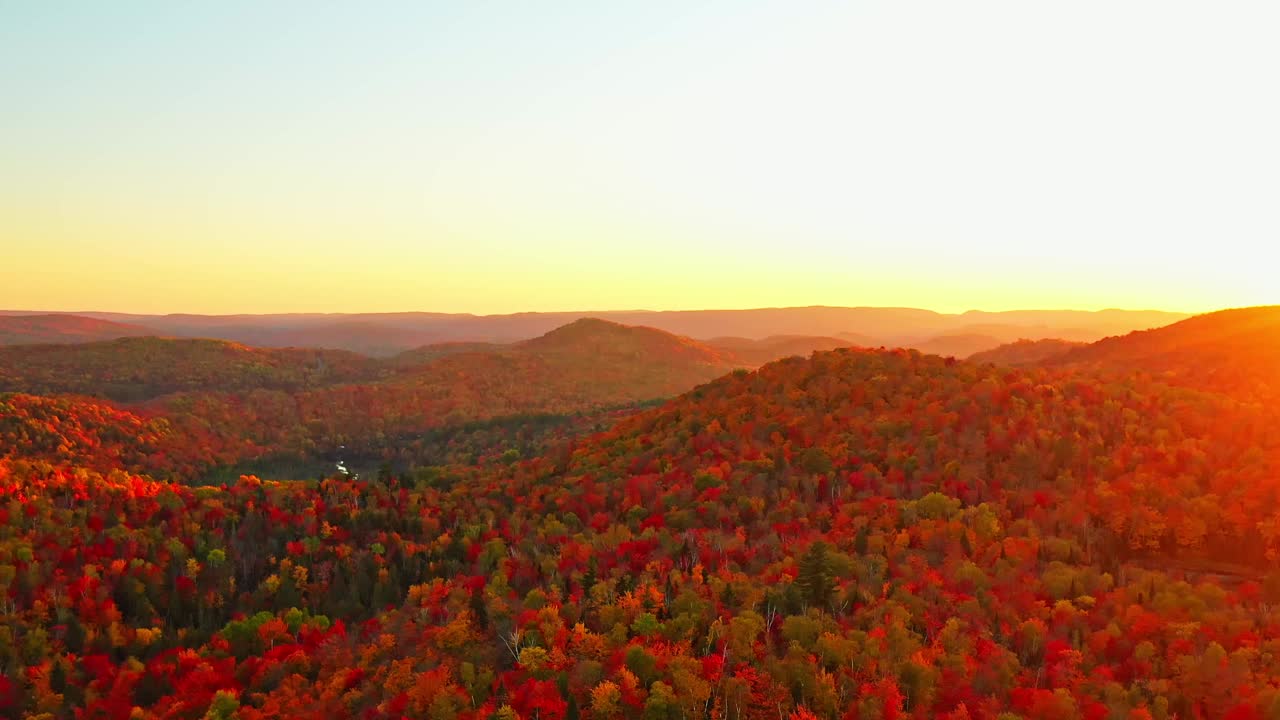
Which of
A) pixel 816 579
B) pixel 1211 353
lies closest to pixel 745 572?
pixel 816 579

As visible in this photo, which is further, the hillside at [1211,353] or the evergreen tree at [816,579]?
the hillside at [1211,353]

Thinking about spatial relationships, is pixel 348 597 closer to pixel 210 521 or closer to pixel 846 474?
pixel 210 521

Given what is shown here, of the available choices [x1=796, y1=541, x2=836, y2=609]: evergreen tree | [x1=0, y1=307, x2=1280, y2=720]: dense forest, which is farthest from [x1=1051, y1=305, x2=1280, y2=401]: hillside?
[x1=796, y1=541, x2=836, y2=609]: evergreen tree

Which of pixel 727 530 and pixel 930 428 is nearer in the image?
pixel 727 530

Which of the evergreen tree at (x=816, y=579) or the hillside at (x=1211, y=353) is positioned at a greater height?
the hillside at (x=1211, y=353)

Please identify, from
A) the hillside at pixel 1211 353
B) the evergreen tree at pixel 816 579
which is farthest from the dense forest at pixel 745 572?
the hillside at pixel 1211 353

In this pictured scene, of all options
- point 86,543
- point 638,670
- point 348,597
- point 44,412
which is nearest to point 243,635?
point 348,597

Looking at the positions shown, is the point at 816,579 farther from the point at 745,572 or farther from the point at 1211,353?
the point at 1211,353

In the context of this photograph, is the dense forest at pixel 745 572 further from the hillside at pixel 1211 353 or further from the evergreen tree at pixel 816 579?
the hillside at pixel 1211 353
